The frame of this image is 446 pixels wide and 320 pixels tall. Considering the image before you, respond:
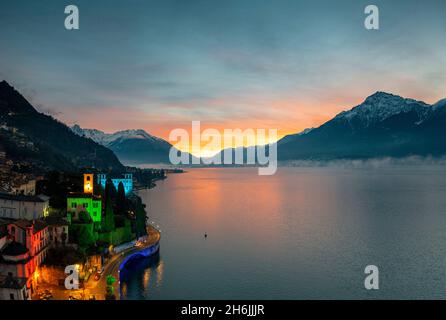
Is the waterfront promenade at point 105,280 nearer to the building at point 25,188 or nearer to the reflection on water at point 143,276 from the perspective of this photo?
the reflection on water at point 143,276

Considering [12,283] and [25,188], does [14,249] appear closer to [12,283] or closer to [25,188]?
[12,283]

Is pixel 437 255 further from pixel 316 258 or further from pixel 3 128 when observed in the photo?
pixel 3 128

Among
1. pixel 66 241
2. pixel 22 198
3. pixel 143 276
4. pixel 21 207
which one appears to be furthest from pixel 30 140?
pixel 143 276

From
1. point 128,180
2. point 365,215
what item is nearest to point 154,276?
point 128,180

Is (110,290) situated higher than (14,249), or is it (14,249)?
(14,249)

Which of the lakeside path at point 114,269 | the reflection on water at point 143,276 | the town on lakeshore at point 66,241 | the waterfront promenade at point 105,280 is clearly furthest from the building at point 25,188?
the reflection on water at point 143,276

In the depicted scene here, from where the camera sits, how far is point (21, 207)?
44.9 meters

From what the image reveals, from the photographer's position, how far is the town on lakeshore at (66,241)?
33625 millimetres

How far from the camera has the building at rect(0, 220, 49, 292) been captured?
33000mm

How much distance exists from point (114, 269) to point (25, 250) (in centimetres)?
1068

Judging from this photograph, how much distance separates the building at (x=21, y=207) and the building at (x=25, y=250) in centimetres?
548

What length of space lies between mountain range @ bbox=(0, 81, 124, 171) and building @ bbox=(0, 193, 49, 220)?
77.1m

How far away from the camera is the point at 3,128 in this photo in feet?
490

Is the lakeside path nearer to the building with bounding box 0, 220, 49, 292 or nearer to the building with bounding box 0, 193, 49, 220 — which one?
the building with bounding box 0, 220, 49, 292
